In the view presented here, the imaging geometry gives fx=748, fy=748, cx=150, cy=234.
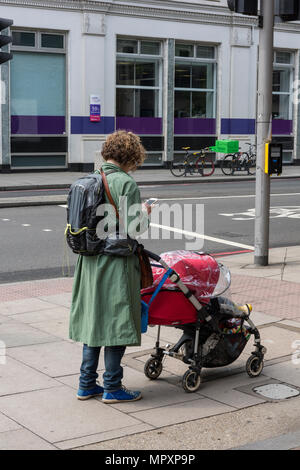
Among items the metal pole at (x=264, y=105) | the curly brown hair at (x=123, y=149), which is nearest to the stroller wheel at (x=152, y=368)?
the curly brown hair at (x=123, y=149)

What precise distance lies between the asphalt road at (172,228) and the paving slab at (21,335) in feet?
8.48

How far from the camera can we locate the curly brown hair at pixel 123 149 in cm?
507

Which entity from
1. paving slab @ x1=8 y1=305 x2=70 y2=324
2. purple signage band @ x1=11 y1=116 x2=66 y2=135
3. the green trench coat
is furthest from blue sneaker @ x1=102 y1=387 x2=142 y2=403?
purple signage band @ x1=11 y1=116 x2=66 y2=135

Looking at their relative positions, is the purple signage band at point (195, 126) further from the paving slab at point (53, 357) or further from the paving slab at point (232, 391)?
the paving slab at point (232, 391)

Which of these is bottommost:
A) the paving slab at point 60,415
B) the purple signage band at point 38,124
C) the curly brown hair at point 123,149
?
the paving slab at point 60,415

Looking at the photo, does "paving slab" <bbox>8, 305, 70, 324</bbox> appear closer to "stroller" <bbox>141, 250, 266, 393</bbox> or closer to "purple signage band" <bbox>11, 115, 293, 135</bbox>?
"stroller" <bbox>141, 250, 266, 393</bbox>

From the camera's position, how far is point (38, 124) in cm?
2659

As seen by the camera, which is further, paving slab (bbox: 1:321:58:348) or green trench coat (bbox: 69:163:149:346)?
paving slab (bbox: 1:321:58:348)

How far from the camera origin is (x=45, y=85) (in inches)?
1051

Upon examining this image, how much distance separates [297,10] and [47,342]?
570cm

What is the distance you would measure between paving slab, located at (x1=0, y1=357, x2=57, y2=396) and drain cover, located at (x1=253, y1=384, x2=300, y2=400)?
1.49 metres

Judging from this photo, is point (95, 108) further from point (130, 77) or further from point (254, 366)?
point (254, 366)

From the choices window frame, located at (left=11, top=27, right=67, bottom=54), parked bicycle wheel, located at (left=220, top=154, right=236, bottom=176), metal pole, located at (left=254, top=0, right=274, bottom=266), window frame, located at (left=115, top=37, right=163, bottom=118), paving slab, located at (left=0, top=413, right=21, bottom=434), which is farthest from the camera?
window frame, located at (left=115, top=37, right=163, bottom=118)

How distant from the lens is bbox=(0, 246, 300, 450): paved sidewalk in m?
4.41
